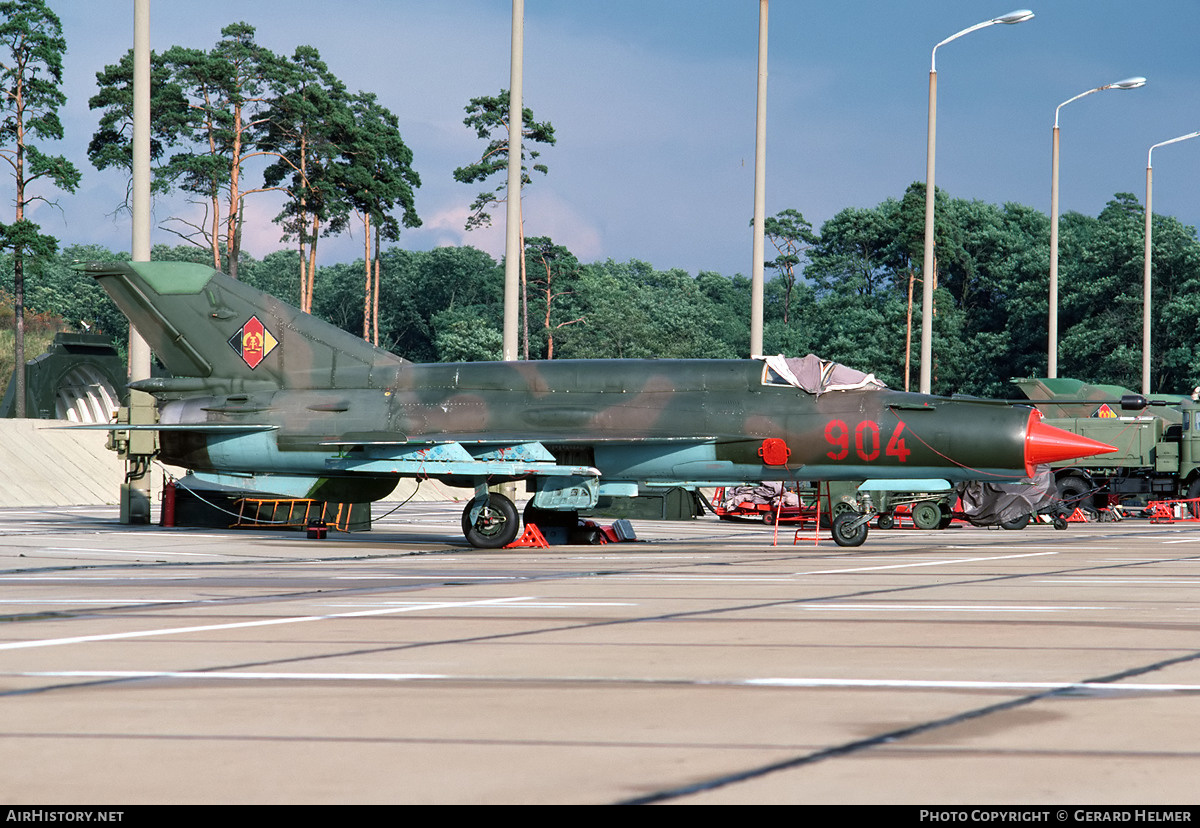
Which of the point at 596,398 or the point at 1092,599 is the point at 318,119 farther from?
the point at 1092,599

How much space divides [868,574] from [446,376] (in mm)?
7879

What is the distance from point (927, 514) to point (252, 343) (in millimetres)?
13992

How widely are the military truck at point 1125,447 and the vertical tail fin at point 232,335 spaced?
57.0ft

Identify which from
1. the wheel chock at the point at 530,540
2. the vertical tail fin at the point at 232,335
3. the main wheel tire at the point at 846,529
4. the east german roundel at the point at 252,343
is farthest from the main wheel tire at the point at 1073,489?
the east german roundel at the point at 252,343

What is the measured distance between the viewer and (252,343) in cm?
1981

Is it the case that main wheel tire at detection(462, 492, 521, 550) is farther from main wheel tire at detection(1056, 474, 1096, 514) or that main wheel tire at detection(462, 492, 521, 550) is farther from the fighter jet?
main wheel tire at detection(1056, 474, 1096, 514)

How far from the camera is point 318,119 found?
5603 centimetres

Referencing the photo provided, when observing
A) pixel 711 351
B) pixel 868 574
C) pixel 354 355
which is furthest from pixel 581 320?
pixel 868 574

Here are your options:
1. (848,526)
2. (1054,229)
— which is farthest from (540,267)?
(848,526)

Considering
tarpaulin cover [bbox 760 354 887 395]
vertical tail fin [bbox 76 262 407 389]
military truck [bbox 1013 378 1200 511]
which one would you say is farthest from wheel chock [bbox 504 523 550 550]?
military truck [bbox 1013 378 1200 511]

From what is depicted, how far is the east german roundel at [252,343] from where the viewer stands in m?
19.8

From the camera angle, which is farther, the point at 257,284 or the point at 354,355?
the point at 257,284

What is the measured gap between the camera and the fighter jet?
59.0 feet

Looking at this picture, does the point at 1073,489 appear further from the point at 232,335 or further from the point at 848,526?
the point at 232,335
